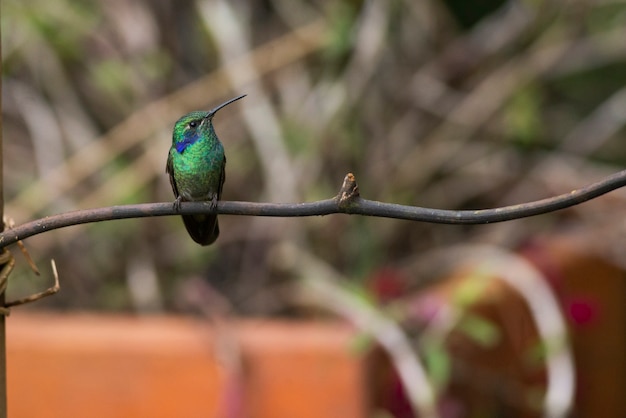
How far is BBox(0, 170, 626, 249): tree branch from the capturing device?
0.55 m

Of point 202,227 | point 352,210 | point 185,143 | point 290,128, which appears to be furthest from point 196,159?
point 290,128

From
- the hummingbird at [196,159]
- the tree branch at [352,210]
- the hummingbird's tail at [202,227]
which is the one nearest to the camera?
the tree branch at [352,210]

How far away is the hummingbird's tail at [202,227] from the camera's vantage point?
107 cm

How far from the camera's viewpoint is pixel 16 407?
176 centimetres

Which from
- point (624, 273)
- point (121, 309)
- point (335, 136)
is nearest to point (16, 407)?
point (121, 309)

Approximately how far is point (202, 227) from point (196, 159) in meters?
0.15

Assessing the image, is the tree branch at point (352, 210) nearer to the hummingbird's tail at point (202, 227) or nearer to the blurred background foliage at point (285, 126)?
the hummingbird's tail at point (202, 227)

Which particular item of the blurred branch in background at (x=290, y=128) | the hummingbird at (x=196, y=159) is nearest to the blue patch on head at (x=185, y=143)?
the hummingbird at (x=196, y=159)

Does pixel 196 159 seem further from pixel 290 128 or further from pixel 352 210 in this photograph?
pixel 290 128

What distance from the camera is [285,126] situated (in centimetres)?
236

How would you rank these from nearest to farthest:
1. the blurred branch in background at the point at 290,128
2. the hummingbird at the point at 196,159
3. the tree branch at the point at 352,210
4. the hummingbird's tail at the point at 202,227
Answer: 1. the tree branch at the point at 352,210
2. the hummingbird's tail at the point at 202,227
3. the hummingbird at the point at 196,159
4. the blurred branch in background at the point at 290,128

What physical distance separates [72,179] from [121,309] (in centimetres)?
38

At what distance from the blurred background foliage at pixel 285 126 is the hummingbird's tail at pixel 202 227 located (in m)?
0.98

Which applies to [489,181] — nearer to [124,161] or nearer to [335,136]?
[335,136]
